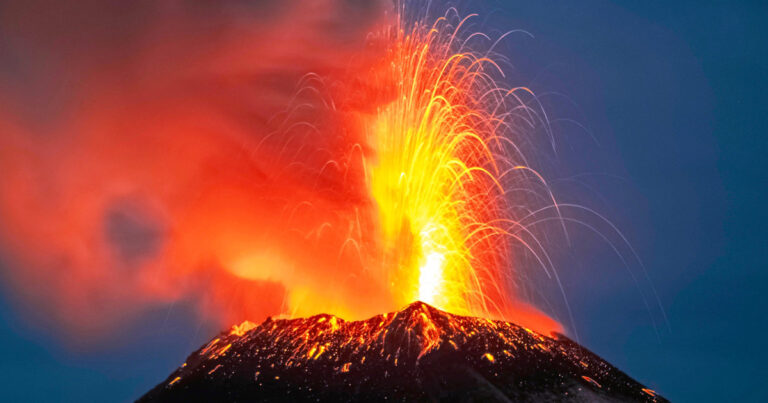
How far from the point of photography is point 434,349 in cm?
5691

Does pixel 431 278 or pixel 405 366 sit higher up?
pixel 431 278

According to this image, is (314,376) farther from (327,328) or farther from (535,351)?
(535,351)

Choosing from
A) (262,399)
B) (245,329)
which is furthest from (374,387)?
(245,329)

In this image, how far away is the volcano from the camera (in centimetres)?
5231

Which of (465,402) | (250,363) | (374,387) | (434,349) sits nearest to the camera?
(465,402)

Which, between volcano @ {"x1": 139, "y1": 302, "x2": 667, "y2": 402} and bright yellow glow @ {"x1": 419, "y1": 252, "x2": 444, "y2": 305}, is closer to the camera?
volcano @ {"x1": 139, "y1": 302, "x2": 667, "y2": 402}

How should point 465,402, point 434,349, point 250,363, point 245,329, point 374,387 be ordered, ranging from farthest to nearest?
point 245,329 < point 250,363 < point 434,349 < point 374,387 < point 465,402

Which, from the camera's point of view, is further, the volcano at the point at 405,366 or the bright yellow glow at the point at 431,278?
the bright yellow glow at the point at 431,278

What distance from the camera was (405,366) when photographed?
181 ft

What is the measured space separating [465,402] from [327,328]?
65.7ft

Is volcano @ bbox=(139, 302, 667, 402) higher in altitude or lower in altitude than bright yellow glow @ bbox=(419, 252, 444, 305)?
lower

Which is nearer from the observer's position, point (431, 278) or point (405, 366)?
point (405, 366)

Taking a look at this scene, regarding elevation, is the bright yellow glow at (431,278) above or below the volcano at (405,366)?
above

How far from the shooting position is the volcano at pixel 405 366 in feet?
172
